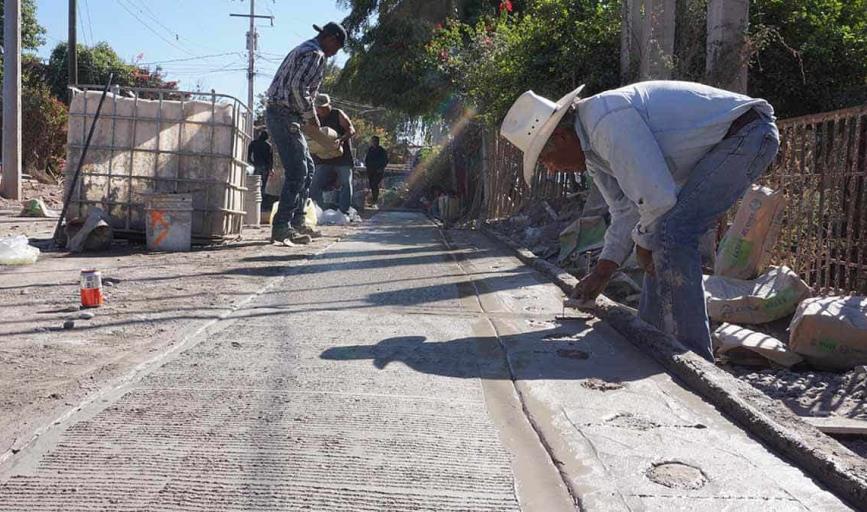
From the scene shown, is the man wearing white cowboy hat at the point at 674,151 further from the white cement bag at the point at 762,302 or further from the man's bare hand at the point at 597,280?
the white cement bag at the point at 762,302

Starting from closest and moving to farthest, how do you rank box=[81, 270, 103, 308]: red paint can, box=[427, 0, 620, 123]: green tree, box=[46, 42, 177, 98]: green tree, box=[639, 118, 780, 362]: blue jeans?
box=[639, 118, 780, 362]: blue jeans → box=[81, 270, 103, 308]: red paint can → box=[427, 0, 620, 123]: green tree → box=[46, 42, 177, 98]: green tree

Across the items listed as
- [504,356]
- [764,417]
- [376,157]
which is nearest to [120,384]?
[504,356]

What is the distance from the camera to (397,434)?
9.23ft

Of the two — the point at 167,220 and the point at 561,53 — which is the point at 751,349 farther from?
the point at 561,53

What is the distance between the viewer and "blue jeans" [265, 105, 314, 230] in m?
8.53

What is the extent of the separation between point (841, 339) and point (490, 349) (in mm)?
1960

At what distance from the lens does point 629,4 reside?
1038cm

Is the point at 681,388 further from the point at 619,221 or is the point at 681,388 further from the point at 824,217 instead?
the point at 824,217

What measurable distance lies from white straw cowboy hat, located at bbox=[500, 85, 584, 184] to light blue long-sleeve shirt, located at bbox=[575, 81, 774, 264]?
0.12m

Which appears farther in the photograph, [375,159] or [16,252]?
[375,159]

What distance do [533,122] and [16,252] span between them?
4737 mm

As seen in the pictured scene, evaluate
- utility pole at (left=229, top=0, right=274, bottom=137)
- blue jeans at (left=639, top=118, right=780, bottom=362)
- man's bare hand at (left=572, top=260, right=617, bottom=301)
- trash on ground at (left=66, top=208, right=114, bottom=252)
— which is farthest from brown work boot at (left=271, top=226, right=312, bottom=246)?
utility pole at (left=229, top=0, right=274, bottom=137)

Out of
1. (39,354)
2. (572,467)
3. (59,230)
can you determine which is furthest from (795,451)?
(59,230)

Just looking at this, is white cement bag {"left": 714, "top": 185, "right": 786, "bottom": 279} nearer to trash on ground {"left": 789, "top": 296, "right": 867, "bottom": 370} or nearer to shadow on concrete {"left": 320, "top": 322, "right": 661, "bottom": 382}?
trash on ground {"left": 789, "top": 296, "right": 867, "bottom": 370}
